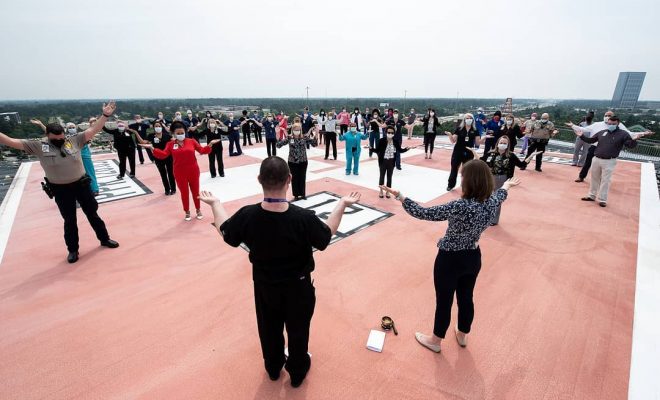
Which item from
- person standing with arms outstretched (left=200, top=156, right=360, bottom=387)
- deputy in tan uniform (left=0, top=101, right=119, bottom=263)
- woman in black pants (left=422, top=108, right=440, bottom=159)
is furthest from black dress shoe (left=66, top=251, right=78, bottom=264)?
woman in black pants (left=422, top=108, right=440, bottom=159)

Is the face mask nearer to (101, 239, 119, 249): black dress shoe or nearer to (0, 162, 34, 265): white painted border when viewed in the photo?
(101, 239, 119, 249): black dress shoe

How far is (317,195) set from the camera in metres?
8.53

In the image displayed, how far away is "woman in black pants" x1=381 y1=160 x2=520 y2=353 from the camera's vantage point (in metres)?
2.66

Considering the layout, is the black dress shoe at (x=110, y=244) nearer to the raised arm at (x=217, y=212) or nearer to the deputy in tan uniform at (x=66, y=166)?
the deputy in tan uniform at (x=66, y=166)

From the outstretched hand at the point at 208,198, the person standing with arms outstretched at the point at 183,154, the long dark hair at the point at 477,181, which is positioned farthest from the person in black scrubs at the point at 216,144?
the long dark hair at the point at 477,181

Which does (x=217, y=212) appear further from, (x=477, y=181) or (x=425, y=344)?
(x=425, y=344)

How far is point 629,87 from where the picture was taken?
511ft

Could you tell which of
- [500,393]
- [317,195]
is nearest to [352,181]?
[317,195]

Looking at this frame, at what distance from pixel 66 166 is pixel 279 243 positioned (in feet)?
15.5

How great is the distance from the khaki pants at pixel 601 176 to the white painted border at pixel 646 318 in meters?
0.92

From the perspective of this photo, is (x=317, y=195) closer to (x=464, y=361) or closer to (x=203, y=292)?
(x=203, y=292)

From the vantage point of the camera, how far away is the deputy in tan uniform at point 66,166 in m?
4.66

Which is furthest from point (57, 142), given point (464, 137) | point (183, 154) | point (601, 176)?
point (601, 176)

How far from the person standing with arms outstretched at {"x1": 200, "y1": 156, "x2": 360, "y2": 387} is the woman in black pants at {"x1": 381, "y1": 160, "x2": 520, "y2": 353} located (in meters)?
0.85
